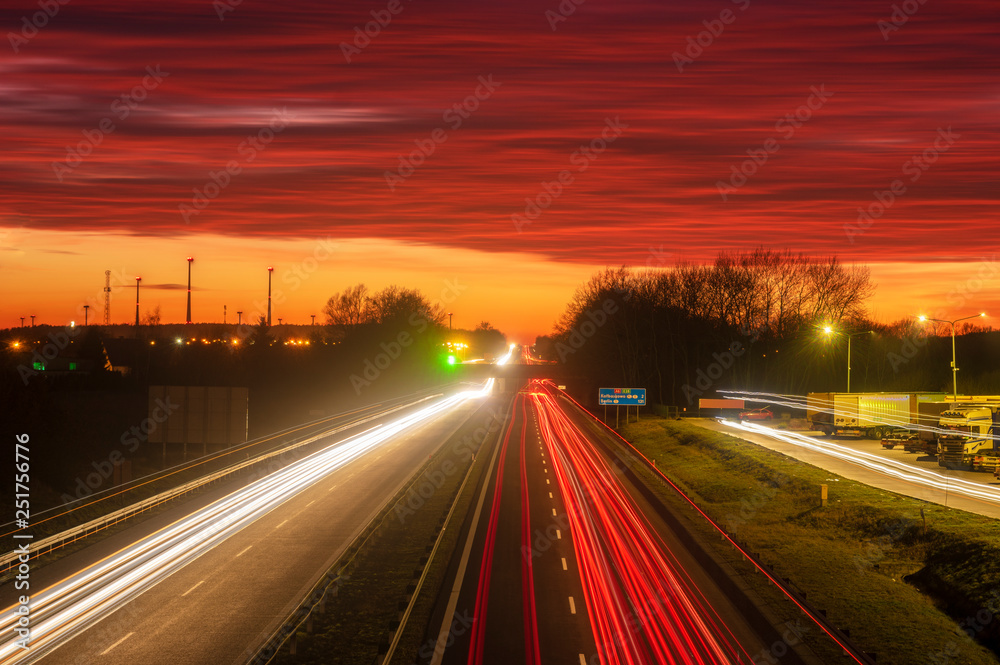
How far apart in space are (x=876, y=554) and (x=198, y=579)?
2160 cm

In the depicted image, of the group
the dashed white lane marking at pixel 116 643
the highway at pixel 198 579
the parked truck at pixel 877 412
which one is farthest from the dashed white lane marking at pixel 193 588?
the parked truck at pixel 877 412

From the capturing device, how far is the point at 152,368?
11156 cm

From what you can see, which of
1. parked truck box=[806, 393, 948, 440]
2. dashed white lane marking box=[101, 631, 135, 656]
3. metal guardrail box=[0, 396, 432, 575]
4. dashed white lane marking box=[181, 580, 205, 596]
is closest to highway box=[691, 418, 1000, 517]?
parked truck box=[806, 393, 948, 440]

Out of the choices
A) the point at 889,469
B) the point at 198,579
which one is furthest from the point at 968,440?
the point at 198,579

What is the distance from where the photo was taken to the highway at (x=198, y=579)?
1717 cm

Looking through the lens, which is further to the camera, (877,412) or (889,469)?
(877,412)

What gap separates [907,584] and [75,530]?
25873 millimetres

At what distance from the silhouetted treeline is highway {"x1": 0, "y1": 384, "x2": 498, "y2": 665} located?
74248 mm

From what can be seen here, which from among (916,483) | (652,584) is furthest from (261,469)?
(916,483)

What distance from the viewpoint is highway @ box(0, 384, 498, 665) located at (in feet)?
56.3

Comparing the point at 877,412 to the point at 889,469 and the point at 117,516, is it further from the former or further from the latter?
the point at 117,516

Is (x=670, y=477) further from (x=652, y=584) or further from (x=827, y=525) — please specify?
(x=652, y=584)

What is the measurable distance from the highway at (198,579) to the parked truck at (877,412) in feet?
131

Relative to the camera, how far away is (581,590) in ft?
A: 73.4
